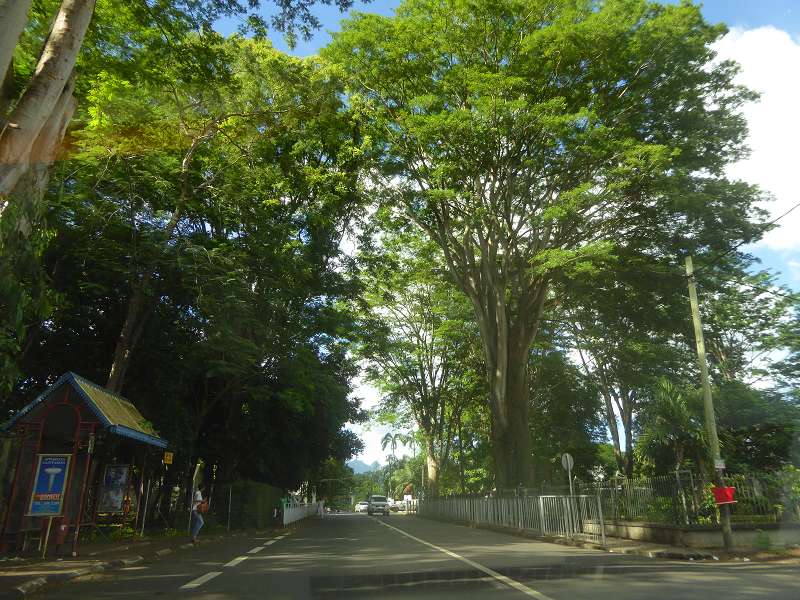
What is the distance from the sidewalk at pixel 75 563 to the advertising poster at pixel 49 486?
883 mm

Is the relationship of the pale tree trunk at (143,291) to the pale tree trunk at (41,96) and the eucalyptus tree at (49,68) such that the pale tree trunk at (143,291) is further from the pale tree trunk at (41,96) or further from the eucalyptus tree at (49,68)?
the pale tree trunk at (41,96)

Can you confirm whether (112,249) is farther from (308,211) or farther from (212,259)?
(308,211)

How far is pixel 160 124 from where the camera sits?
561 inches

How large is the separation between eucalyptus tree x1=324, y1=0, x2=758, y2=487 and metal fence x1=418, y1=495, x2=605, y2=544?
713 cm

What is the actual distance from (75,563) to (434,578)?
655cm

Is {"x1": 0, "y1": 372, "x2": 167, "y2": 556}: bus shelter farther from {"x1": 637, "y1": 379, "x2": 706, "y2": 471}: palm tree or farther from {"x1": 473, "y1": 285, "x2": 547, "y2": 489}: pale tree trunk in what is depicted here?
{"x1": 637, "y1": 379, "x2": 706, "y2": 471}: palm tree

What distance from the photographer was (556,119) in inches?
647

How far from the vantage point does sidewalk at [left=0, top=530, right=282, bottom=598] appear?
774 cm

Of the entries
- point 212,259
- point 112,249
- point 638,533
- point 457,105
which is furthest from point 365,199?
point 638,533

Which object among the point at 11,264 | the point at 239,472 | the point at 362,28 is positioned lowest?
the point at 239,472

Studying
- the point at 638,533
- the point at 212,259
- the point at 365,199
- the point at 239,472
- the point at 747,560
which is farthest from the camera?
the point at 239,472

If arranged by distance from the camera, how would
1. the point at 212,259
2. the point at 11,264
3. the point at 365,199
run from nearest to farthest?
1. the point at 11,264
2. the point at 212,259
3. the point at 365,199

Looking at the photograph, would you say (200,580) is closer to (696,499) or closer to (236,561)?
(236,561)

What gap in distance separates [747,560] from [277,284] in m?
13.8
